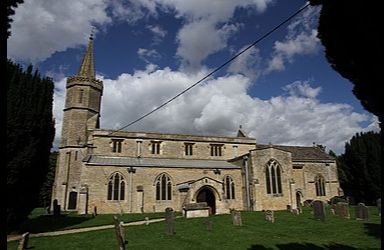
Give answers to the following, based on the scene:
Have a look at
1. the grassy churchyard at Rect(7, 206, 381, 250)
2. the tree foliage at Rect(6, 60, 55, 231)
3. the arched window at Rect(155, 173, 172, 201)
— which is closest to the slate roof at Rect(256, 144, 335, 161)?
the arched window at Rect(155, 173, 172, 201)

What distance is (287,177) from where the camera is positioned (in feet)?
103

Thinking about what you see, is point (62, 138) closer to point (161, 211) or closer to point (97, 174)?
point (97, 174)

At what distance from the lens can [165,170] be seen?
1193 inches

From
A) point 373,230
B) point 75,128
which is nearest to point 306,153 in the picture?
point 373,230

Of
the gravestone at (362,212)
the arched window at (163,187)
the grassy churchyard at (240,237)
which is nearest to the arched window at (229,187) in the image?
the arched window at (163,187)

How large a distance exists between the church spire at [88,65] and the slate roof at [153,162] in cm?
1204

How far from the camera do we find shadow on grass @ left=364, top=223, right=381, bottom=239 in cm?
1414

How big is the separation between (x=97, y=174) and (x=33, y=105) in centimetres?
1281

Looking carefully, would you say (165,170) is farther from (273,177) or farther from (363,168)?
(363,168)

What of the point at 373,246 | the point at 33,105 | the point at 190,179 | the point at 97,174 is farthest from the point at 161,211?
the point at 373,246

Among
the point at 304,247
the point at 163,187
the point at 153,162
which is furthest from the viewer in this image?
the point at 153,162

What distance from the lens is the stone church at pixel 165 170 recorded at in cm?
2845

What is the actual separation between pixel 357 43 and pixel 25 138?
15.9 m

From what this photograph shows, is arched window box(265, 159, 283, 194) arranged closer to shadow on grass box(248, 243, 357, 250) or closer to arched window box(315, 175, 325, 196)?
arched window box(315, 175, 325, 196)
